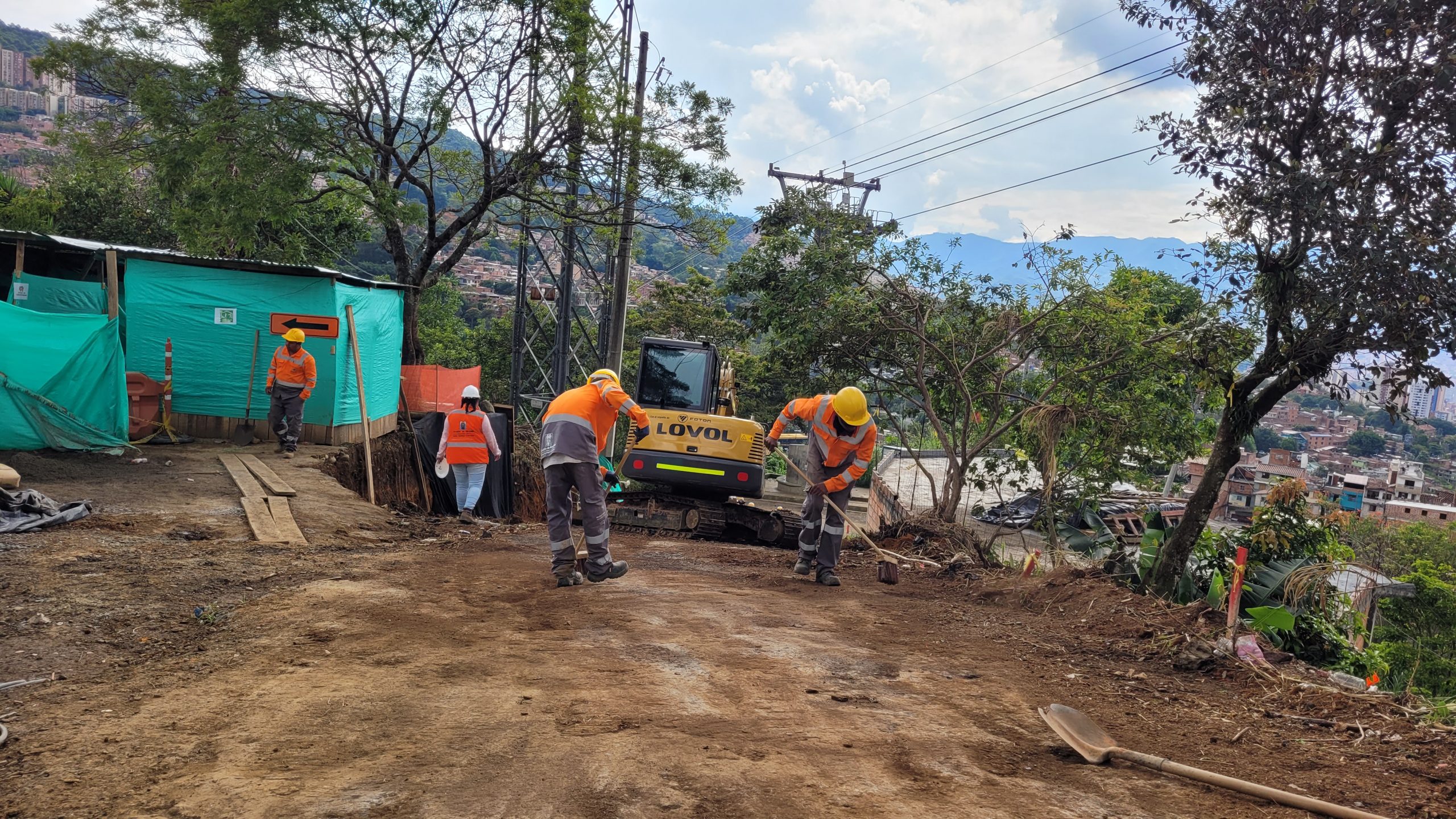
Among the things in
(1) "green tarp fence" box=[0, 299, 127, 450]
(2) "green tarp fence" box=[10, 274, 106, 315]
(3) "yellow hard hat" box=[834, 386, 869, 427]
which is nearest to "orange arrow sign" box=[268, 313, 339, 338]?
(2) "green tarp fence" box=[10, 274, 106, 315]

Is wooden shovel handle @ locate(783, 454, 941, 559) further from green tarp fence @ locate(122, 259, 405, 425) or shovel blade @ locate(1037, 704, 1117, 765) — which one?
green tarp fence @ locate(122, 259, 405, 425)

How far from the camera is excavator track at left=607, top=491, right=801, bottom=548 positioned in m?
13.9

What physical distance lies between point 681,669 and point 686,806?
5.83ft

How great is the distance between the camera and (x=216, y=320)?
43.2ft

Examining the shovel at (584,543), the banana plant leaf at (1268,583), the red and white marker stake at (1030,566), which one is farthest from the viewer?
the banana plant leaf at (1268,583)

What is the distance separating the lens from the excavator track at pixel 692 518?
13.9 meters

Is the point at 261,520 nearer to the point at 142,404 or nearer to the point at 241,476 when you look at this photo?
the point at 241,476

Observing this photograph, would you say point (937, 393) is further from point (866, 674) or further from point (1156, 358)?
point (866, 674)

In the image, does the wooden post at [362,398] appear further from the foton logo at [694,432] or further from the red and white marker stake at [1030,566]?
the red and white marker stake at [1030,566]

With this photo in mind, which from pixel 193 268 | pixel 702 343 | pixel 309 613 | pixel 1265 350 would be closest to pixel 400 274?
pixel 193 268

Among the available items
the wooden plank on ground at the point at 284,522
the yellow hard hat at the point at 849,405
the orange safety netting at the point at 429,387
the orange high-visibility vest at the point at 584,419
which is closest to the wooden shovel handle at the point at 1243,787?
the orange high-visibility vest at the point at 584,419

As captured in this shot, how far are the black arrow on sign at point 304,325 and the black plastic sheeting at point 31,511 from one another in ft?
18.2

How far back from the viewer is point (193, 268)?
42.9ft

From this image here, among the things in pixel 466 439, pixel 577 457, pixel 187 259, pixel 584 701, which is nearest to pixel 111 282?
pixel 187 259
